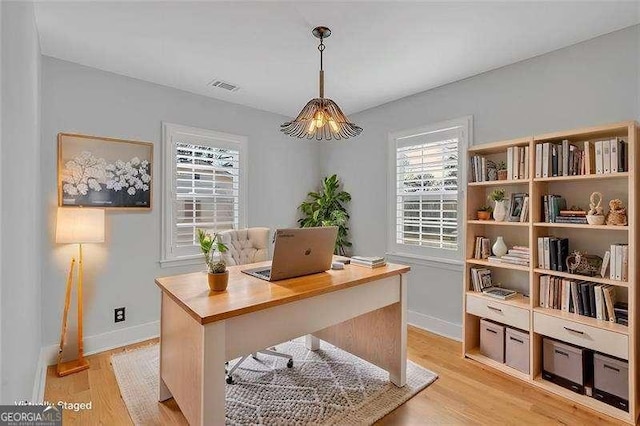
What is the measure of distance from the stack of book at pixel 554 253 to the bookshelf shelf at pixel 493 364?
83cm

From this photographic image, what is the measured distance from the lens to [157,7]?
1.99 metres

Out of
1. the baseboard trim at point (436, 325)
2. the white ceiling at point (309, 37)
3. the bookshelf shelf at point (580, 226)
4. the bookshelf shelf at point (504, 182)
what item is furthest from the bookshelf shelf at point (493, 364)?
the white ceiling at point (309, 37)

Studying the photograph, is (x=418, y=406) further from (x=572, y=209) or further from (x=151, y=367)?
(x=151, y=367)

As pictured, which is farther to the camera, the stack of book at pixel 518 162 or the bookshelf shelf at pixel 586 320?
the stack of book at pixel 518 162

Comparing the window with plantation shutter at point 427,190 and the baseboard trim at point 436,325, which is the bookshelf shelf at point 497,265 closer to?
the window with plantation shutter at point 427,190

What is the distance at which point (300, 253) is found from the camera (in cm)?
196

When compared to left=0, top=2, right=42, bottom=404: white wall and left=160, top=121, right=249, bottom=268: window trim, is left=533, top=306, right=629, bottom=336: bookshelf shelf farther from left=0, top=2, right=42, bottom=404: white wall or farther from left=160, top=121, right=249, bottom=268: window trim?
left=160, top=121, right=249, bottom=268: window trim

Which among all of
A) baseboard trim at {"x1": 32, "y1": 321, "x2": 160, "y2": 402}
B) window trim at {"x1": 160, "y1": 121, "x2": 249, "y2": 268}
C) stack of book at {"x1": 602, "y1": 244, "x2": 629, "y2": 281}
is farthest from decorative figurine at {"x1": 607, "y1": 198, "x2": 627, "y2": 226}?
baseboard trim at {"x1": 32, "y1": 321, "x2": 160, "y2": 402}

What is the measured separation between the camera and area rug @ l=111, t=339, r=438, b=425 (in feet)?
Result: 6.47

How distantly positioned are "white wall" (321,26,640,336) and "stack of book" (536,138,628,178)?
0.30 meters

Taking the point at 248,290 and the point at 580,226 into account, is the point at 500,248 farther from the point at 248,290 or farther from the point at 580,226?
the point at 248,290

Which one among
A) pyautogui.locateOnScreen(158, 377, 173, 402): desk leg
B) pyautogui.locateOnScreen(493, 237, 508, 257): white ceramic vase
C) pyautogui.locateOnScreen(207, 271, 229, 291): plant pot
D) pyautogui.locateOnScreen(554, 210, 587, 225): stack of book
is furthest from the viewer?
pyautogui.locateOnScreen(493, 237, 508, 257): white ceramic vase

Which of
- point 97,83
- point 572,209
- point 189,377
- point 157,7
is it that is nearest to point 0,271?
point 189,377

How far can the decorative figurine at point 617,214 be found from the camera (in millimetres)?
2053
